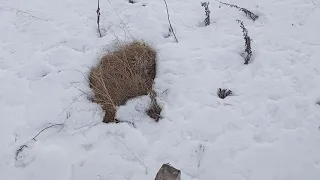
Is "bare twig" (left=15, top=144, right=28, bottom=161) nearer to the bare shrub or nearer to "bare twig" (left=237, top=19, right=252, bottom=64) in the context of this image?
the bare shrub

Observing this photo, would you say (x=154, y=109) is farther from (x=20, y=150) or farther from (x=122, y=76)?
(x=20, y=150)

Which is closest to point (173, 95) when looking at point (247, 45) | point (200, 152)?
point (200, 152)

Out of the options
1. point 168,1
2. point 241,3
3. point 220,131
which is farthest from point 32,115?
point 241,3

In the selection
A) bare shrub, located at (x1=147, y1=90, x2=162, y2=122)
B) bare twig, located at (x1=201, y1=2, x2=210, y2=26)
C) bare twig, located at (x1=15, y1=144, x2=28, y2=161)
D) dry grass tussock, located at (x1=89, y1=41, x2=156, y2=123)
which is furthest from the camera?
bare twig, located at (x1=201, y1=2, x2=210, y2=26)

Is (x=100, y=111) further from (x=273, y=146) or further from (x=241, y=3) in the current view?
(x=241, y=3)

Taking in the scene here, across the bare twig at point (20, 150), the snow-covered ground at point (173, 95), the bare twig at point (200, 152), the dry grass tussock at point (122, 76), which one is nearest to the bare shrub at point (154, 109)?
the snow-covered ground at point (173, 95)

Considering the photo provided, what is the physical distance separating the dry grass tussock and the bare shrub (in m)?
0.22

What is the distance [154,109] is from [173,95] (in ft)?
0.87

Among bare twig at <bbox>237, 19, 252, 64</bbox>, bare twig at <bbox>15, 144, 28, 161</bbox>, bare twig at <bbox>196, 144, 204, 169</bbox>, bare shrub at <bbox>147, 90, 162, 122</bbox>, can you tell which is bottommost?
bare twig at <bbox>15, 144, 28, 161</bbox>

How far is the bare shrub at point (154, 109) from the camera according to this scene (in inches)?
135

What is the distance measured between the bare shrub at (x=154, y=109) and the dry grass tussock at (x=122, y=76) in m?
0.22

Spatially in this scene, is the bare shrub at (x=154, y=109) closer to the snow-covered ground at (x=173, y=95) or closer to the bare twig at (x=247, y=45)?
the snow-covered ground at (x=173, y=95)

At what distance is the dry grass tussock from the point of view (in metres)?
3.58

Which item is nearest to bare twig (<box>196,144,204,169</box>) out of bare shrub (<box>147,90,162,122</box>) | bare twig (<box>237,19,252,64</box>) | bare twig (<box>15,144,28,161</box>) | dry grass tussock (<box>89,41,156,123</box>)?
bare shrub (<box>147,90,162,122</box>)
